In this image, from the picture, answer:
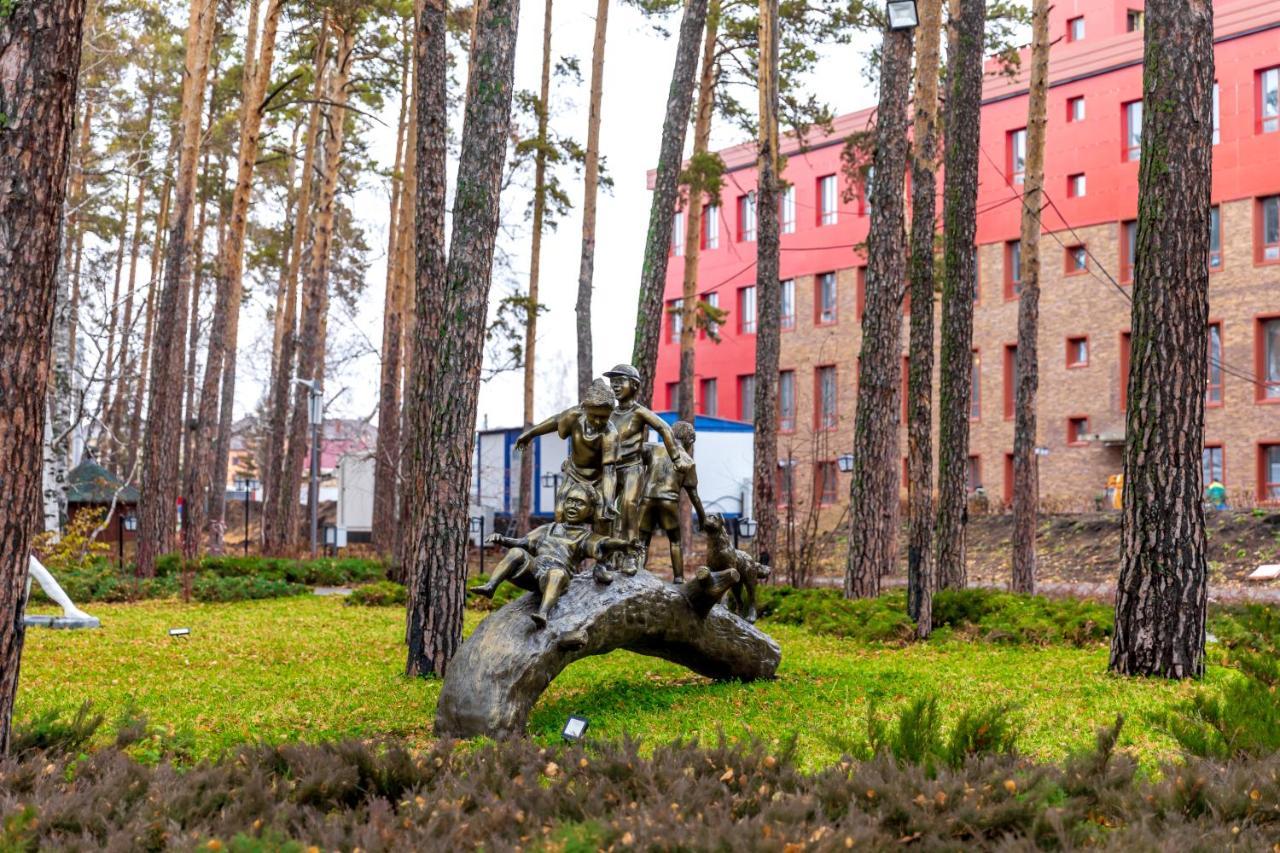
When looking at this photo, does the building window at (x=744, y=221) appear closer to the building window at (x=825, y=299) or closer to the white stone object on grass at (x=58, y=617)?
the building window at (x=825, y=299)

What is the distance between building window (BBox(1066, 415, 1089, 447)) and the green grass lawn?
22.9 m

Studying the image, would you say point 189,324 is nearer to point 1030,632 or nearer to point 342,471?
point 342,471

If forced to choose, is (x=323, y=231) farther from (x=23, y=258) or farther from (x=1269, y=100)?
(x=1269, y=100)

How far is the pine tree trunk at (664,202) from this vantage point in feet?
49.0

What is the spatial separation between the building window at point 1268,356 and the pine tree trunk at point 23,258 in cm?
2993

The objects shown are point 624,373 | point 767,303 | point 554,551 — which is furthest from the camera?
point 767,303

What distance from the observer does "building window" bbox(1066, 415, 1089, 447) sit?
32969 millimetres

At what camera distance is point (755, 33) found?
22500 millimetres

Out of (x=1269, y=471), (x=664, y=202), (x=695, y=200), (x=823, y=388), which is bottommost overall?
(x=1269, y=471)

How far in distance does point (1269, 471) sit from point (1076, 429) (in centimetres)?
513

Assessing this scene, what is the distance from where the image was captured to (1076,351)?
3347cm

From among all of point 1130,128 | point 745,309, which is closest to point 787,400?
point 745,309

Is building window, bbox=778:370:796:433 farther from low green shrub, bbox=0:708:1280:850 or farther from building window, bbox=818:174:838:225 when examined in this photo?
low green shrub, bbox=0:708:1280:850

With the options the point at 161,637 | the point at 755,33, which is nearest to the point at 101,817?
the point at 161,637
